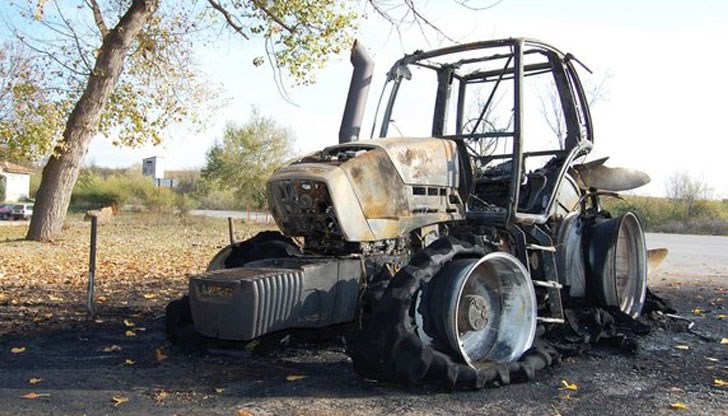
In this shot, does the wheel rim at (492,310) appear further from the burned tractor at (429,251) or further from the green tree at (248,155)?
the green tree at (248,155)

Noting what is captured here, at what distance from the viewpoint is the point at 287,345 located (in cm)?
Result: 641

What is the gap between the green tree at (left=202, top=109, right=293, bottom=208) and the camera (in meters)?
51.9

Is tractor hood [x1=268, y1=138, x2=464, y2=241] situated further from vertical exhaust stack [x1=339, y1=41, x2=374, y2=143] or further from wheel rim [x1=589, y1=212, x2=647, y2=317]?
wheel rim [x1=589, y1=212, x2=647, y2=317]

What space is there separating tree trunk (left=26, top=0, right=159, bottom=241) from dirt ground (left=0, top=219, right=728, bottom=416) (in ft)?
36.4

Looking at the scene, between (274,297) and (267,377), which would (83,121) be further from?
(274,297)

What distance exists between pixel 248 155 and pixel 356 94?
4680cm

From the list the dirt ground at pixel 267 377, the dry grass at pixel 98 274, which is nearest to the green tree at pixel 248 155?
the dry grass at pixel 98 274

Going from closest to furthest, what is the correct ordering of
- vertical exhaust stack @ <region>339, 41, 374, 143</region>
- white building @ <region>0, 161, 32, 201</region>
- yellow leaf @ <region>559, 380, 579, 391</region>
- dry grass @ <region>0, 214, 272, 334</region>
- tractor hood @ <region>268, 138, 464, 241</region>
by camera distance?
yellow leaf @ <region>559, 380, 579, 391</region> → tractor hood @ <region>268, 138, 464, 241</region> → vertical exhaust stack @ <region>339, 41, 374, 143</region> → dry grass @ <region>0, 214, 272, 334</region> → white building @ <region>0, 161, 32, 201</region>

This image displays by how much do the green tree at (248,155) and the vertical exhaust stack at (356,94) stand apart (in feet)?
149

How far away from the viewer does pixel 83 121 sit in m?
18.9

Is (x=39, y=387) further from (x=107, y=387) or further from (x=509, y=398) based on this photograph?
(x=509, y=398)

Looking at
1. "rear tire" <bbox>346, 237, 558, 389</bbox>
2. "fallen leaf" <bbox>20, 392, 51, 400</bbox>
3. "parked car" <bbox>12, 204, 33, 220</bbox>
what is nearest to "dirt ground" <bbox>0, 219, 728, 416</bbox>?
"fallen leaf" <bbox>20, 392, 51, 400</bbox>

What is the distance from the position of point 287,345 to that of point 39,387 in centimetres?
215

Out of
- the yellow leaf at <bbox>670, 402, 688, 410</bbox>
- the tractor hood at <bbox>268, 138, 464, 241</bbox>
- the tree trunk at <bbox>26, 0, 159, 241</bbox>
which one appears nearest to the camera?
the yellow leaf at <bbox>670, 402, 688, 410</bbox>
